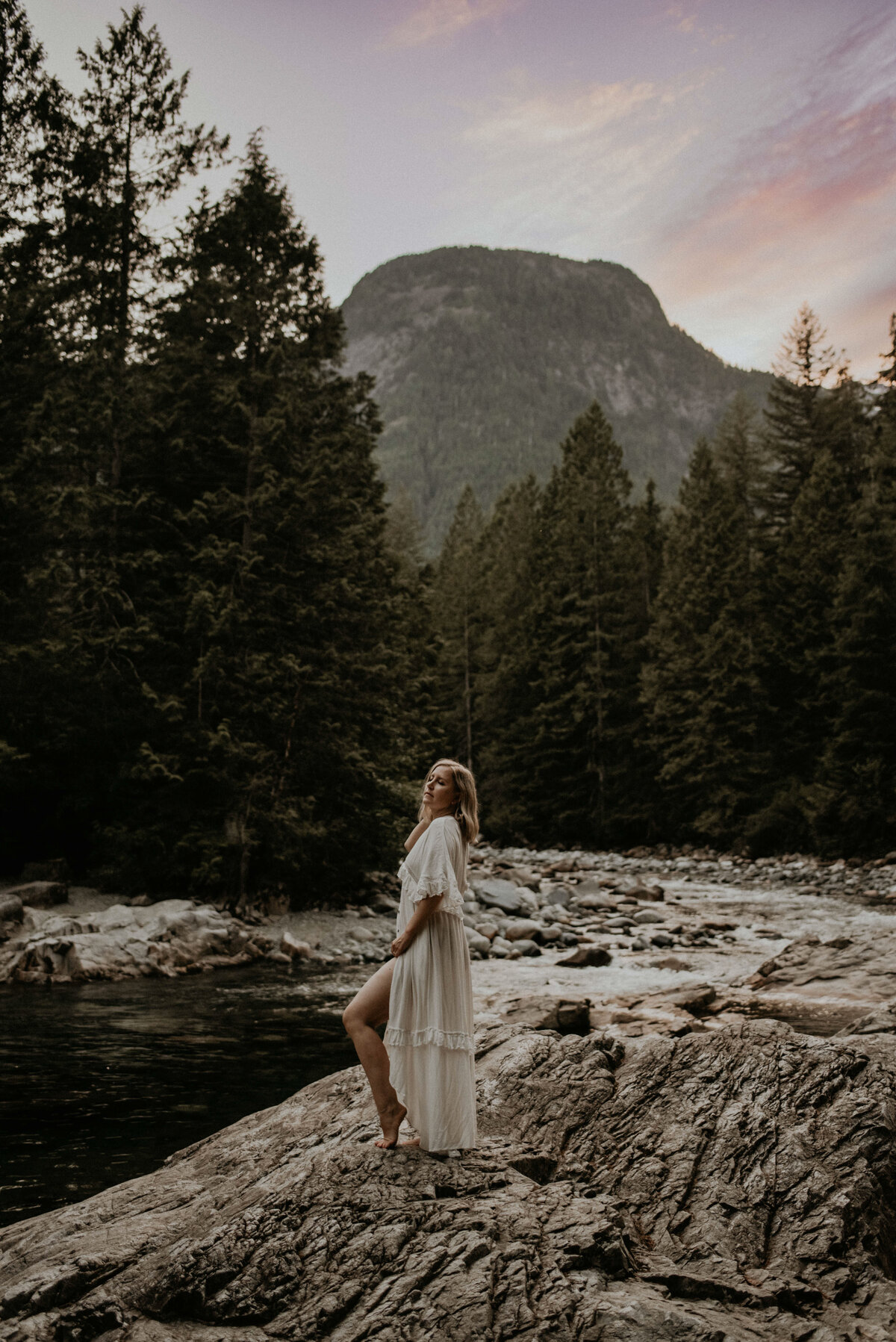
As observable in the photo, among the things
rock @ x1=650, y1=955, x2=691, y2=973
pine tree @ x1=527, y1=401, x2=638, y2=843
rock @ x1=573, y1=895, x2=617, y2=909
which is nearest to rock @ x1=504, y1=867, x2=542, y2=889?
rock @ x1=573, y1=895, x2=617, y2=909

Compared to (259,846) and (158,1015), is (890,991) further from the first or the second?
(259,846)

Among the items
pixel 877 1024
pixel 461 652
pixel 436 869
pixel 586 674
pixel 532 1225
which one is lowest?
pixel 877 1024

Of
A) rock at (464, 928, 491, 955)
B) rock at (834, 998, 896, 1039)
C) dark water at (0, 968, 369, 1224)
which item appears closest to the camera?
dark water at (0, 968, 369, 1224)

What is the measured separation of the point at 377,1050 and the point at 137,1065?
5.46 meters

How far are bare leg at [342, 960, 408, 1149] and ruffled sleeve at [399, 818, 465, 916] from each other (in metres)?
0.36

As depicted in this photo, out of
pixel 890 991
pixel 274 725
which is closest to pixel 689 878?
pixel 274 725

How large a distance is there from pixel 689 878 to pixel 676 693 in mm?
9338

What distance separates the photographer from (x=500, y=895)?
19125 mm

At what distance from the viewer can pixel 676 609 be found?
111 ft

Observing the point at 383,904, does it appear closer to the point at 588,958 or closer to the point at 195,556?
the point at 588,958

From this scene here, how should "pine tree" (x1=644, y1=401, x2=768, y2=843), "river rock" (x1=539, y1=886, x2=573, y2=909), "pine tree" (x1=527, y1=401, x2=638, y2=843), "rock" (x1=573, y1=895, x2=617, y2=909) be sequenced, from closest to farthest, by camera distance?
"rock" (x1=573, y1=895, x2=617, y2=909) < "river rock" (x1=539, y1=886, x2=573, y2=909) < "pine tree" (x1=644, y1=401, x2=768, y2=843) < "pine tree" (x1=527, y1=401, x2=638, y2=843)

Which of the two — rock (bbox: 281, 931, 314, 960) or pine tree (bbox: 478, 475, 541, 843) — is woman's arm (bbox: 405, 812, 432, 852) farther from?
pine tree (bbox: 478, 475, 541, 843)

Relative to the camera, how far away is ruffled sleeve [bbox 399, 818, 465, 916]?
4000 millimetres

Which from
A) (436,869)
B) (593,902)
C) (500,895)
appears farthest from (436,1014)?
(593,902)
